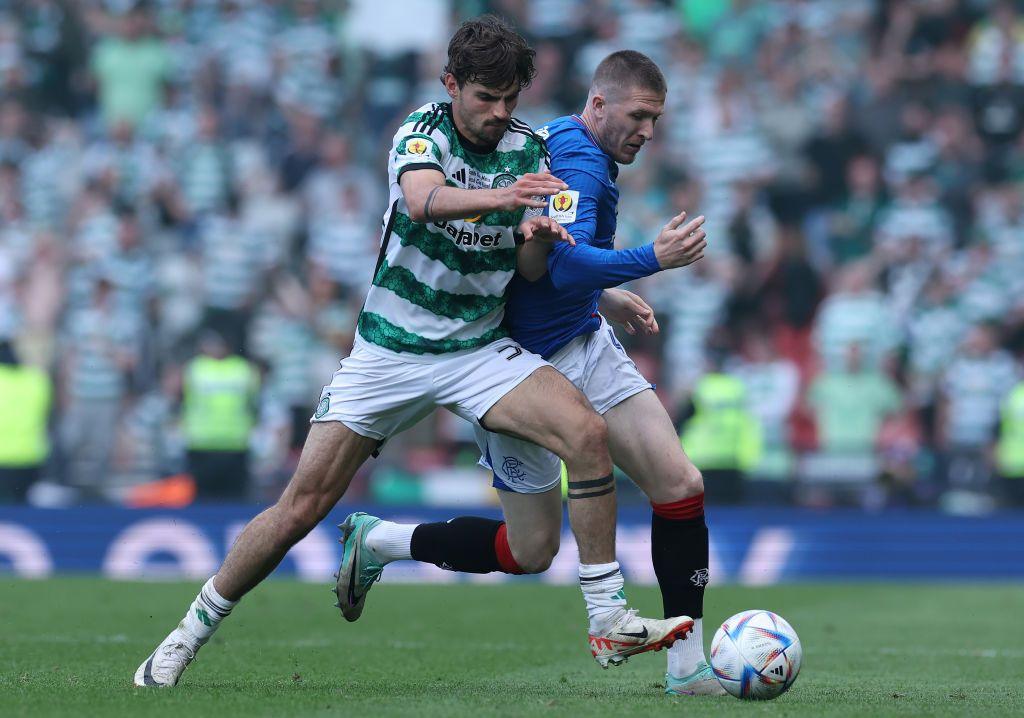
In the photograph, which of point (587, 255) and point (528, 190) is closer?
point (528, 190)

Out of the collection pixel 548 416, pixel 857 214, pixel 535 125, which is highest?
pixel 535 125

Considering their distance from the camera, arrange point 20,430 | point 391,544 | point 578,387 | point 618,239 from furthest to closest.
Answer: point 618,239, point 20,430, point 391,544, point 578,387

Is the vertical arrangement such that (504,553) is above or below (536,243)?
below

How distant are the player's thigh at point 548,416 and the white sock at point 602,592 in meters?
0.48

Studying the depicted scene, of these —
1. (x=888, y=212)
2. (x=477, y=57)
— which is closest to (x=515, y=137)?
(x=477, y=57)

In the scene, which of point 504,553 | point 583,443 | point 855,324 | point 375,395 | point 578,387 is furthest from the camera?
point 855,324

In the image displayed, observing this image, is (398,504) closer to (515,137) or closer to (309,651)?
(309,651)

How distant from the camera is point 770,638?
20.9 ft

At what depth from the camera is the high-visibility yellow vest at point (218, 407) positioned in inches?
565

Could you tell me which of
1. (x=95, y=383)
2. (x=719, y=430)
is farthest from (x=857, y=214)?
(x=95, y=383)

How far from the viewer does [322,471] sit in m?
6.48

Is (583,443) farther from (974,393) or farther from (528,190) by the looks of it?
(974,393)

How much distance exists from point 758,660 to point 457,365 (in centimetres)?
171

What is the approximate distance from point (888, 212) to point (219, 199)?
7184 millimetres
